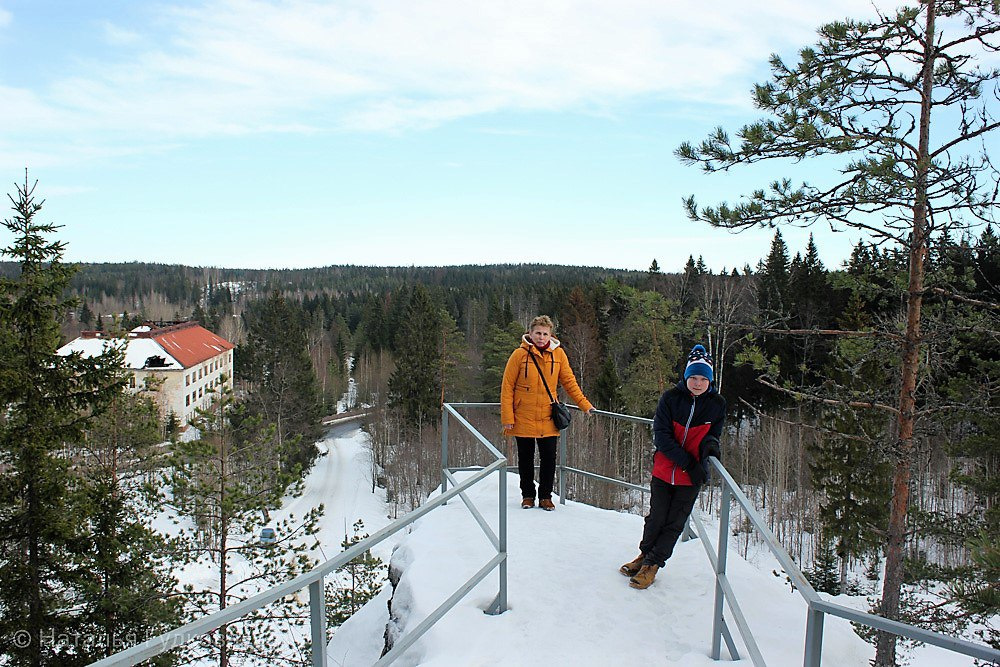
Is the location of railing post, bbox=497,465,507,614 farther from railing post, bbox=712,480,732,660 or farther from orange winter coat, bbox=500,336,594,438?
orange winter coat, bbox=500,336,594,438

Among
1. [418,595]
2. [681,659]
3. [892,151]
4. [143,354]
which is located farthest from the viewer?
[143,354]

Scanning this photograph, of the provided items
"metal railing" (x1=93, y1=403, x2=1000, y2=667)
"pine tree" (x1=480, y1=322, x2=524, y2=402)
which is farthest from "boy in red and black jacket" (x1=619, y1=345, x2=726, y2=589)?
"pine tree" (x1=480, y1=322, x2=524, y2=402)

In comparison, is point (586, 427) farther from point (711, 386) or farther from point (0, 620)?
point (711, 386)

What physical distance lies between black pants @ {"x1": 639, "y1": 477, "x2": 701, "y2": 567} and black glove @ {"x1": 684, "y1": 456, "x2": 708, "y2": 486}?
0.30ft

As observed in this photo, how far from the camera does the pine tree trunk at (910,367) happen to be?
7.46 metres

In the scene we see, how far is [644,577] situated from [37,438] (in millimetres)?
10711

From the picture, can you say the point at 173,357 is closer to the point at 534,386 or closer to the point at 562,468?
the point at 562,468

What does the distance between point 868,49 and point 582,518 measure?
6663mm

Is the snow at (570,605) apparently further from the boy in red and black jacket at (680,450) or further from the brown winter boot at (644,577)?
the boy in red and black jacket at (680,450)

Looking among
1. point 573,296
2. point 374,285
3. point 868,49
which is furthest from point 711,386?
point 374,285

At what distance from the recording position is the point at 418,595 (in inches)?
182

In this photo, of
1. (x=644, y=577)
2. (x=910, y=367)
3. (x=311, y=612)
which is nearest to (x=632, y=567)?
(x=644, y=577)

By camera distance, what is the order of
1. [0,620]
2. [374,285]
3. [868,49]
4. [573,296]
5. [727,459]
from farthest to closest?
1. [374,285]
2. [573,296]
3. [727,459]
4. [0,620]
5. [868,49]

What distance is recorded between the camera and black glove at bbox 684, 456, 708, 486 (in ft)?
14.5
